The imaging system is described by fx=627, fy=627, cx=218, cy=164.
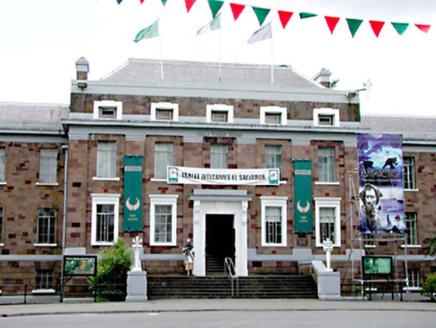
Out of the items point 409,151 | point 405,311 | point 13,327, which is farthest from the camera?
point 409,151

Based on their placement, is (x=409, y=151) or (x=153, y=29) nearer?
(x=153, y=29)

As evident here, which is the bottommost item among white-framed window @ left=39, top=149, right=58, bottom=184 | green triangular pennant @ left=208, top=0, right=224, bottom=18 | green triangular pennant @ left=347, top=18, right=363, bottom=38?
white-framed window @ left=39, top=149, right=58, bottom=184

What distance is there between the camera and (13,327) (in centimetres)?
1628

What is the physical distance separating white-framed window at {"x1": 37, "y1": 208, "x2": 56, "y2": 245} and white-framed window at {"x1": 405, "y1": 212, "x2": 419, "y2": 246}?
18.9m

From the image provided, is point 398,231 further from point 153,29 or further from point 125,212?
point 153,29

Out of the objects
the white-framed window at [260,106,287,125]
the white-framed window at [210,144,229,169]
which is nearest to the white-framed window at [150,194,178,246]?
the white-framed window at [210,144,229,169]

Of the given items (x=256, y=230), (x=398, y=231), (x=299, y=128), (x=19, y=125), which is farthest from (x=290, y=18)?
(x=19, y=125)

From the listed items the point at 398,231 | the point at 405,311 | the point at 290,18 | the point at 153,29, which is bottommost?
the point at 405,311

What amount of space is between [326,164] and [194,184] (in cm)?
701

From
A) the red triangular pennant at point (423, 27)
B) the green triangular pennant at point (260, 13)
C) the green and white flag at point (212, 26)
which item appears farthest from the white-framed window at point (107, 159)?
the red triangular pennant at point (423, 27)

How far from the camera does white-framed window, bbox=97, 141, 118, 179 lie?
101 feet

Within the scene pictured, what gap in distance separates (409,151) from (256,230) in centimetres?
1035

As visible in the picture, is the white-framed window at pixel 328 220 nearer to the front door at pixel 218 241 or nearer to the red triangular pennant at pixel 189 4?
the front door at pixel 218 241

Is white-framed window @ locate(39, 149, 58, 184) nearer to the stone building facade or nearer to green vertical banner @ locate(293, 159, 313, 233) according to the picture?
the stone building facade
